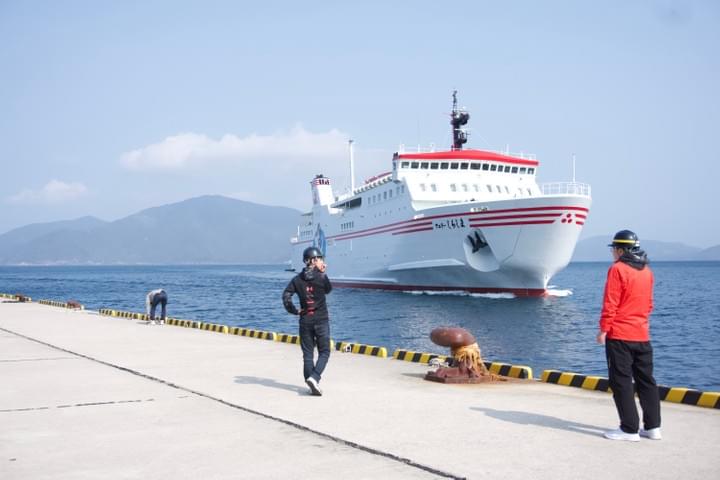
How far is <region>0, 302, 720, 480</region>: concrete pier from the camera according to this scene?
490cm

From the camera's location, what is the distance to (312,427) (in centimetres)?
621

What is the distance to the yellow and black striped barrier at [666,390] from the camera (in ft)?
23.4

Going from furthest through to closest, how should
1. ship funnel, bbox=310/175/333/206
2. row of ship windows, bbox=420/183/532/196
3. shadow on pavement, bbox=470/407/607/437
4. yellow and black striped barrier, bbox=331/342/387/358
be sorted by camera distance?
ship funnel, bbox=310/175/333/206
row of ship windows, bbox=420/183/532/196
yellow and black striped barrier, bbox=331/342/387/358
shadow on pavement, bbox=470/407/607/437

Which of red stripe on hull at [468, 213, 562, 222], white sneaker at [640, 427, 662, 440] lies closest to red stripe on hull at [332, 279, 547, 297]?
red stripe on hull at [468, 213, 562, 222]

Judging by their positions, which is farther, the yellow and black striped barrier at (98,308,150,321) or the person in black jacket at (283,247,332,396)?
the yellow and black striped barrier at (98,308,150,321)

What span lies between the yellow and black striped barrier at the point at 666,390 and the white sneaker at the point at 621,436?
1886mm

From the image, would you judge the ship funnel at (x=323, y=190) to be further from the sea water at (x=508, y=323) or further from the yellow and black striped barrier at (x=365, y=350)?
the yellow and black striped barrier at (x=365, y=350)

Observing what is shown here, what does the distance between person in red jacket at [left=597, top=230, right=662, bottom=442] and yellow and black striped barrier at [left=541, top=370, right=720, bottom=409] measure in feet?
5.79

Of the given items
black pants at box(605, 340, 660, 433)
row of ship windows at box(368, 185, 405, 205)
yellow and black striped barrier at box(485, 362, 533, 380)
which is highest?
row of ship windows at box(368, 185, 405, 205)

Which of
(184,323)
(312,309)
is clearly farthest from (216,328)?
(312,309)

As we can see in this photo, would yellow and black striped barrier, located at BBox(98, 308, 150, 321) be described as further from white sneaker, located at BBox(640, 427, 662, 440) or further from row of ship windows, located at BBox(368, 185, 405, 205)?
row of ship windows, located at BBox(368, 185, 405, 205)

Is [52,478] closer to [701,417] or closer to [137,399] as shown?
[137,399]

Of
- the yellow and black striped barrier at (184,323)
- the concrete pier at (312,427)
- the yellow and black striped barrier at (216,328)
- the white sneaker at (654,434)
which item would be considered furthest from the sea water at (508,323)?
the white sneaker at (654,434)

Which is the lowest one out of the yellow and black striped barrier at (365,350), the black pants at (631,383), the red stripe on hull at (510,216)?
the yellow and black striped barrier at (365,350)
